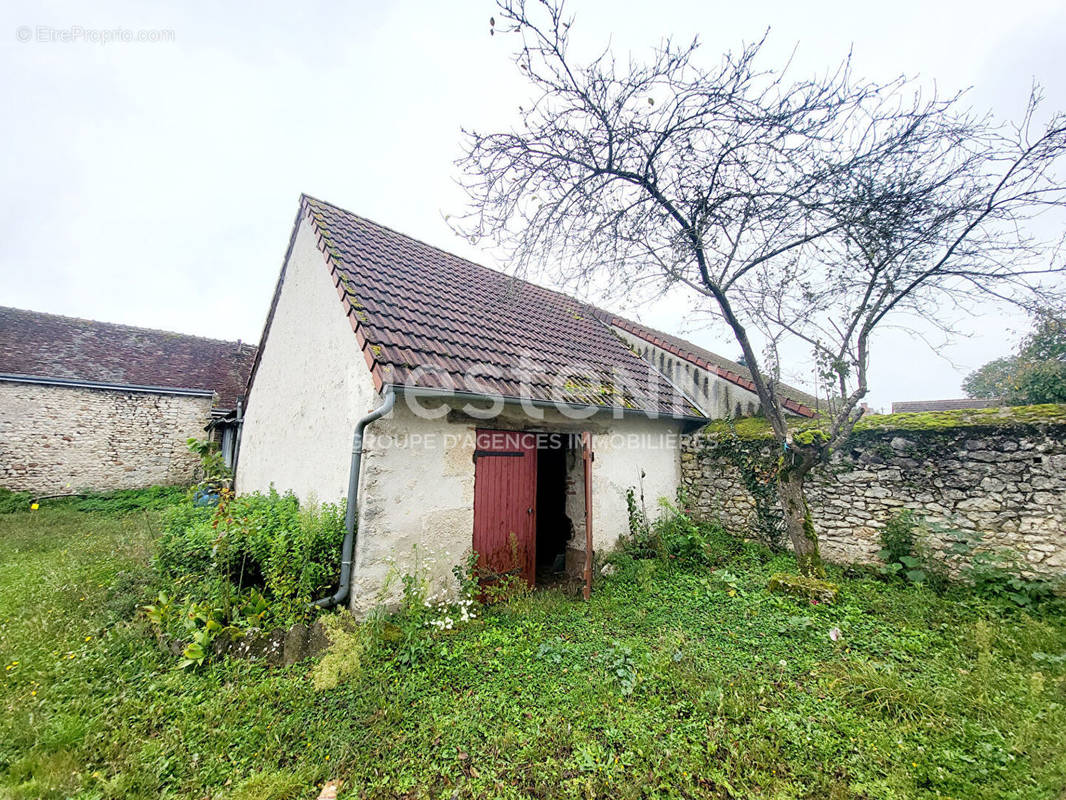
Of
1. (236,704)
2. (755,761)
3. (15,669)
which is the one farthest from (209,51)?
(755,761)

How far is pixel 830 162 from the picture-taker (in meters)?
4.51

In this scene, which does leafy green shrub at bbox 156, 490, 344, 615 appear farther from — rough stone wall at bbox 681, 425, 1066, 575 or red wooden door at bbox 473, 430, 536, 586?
rough stone wall at bbox 681, 425, 1066, 575

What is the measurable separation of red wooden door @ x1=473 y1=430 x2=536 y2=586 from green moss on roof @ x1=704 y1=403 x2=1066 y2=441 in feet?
11.6

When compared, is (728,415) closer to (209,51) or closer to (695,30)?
(695,30)

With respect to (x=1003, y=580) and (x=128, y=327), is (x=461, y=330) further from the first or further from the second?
(x=128, y=327)

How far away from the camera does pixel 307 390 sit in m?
5.55

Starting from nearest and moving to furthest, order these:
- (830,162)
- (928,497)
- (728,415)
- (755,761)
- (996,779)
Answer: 1. (996,779)
2. (755,761)
3. (830,162)
4. (928,497)
5. (728,415)

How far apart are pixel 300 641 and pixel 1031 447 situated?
26.5 ft

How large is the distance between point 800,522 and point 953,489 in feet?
6.38

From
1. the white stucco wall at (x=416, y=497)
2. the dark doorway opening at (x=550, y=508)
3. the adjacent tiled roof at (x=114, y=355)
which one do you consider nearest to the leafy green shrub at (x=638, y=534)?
the white stucco wall at (x=416, y=497)

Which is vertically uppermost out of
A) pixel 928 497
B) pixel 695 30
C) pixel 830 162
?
pixel 695 30

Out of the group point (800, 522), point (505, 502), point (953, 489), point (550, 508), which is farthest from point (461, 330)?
point (953, 489)

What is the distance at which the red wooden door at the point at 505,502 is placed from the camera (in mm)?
4953

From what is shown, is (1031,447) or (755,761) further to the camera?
(1031,447)
